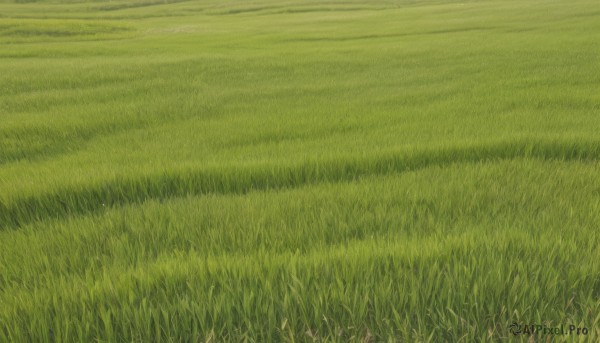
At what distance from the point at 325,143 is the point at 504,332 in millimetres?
2853

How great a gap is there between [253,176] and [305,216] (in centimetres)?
97

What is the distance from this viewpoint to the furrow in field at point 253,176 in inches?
106

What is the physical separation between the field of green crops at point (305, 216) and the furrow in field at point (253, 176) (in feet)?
0.05

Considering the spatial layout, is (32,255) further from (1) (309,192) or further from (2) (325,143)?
(2) (325,143)

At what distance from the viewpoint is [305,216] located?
2180mm

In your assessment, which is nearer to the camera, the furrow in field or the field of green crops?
the field of green crops

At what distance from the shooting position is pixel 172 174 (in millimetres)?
3053

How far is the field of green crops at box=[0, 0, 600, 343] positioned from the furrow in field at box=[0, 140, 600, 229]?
0.05 feet

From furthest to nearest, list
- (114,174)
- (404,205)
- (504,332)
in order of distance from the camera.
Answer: (114,174) < (404,205) < (504,332)

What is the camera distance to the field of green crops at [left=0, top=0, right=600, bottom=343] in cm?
129

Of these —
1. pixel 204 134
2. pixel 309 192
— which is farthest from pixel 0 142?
pixel 309 192

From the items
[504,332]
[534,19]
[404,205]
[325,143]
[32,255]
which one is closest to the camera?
[504,332]

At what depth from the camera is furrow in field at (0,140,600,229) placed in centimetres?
270

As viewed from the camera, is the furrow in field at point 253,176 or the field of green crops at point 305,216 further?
the furrow in field at point 253,176
